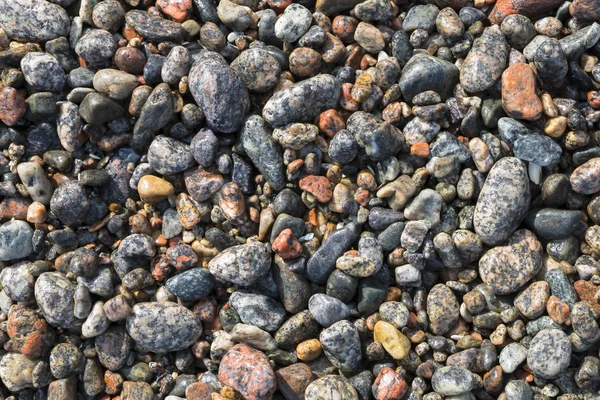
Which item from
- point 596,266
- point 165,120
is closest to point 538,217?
point 596,266

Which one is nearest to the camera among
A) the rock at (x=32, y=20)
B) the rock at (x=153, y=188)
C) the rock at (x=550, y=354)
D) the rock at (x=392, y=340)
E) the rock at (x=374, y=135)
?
the rock at (x=550, y=354)

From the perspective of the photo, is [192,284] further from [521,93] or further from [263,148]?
[521,93]

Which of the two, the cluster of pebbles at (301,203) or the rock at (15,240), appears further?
the rock at (15,240)

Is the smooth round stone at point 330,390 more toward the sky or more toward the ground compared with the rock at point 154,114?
more toward the ground

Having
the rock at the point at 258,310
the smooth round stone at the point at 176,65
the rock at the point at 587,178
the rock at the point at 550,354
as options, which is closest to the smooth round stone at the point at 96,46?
the smooth round stone at the point at 176,65

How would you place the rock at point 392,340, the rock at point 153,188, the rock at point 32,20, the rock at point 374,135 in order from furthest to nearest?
the rock at point 32,20
the rock at point 153,188
the rock at point 374,135
the rock at point 392,340

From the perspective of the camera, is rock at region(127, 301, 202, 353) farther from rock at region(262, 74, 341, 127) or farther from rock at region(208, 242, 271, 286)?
rock at region(262, 74, 341, 127)

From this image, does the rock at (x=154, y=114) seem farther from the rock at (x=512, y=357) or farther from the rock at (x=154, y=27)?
the rock at (x=512, y=357)

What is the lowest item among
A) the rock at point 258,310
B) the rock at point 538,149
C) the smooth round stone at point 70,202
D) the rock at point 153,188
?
the rock at point 258,310
